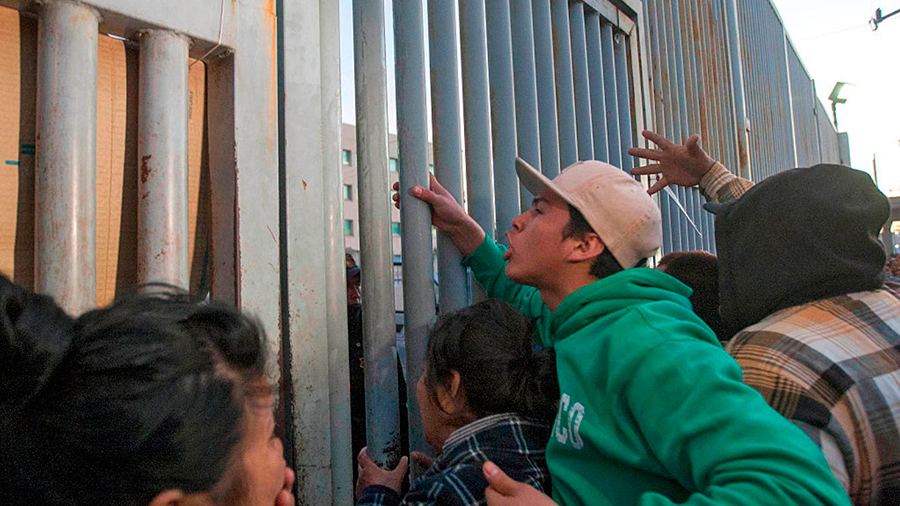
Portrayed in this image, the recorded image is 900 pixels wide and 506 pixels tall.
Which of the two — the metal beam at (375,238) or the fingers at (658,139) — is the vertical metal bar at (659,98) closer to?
the fingers at (658,139)

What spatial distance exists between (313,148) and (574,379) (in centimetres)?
76

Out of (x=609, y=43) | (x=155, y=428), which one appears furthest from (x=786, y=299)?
(x=609, y=43)

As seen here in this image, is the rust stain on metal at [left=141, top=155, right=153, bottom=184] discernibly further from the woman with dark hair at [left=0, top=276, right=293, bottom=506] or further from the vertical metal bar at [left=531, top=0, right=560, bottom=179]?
the vertical metal bar at [left=531, top=0, right=560, bottom=179]

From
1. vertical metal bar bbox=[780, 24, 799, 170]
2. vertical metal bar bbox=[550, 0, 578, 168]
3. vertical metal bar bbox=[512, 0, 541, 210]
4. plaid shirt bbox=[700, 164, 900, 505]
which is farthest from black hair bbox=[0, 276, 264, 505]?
vertical metal bar bbox=[780, 24, 799, 170]

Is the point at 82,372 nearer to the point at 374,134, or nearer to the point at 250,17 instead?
the point at 250,17

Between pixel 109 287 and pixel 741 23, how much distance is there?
617 centimetres

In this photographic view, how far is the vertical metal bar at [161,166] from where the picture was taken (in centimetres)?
114

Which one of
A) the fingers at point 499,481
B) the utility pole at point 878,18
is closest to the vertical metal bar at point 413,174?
the fingers at point 499,481

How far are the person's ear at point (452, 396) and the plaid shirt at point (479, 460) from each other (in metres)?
0.09

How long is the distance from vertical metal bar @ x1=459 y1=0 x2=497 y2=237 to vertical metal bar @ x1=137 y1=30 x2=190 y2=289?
0.94m

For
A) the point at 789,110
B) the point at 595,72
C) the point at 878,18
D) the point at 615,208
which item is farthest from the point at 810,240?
the point at 878,18

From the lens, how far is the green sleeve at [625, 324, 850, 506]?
0.90m

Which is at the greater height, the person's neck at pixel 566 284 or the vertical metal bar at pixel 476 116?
the vertical metal bar at pixel 476 116

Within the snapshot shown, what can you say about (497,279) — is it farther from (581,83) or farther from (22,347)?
(22,347)
